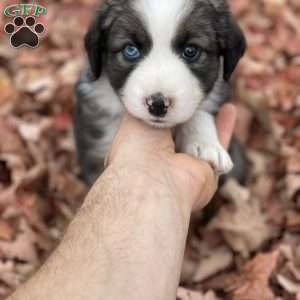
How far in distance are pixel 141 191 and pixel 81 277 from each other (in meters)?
0.73

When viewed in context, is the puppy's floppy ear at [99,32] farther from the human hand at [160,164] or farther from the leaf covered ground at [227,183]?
the leaf covered ground at [227,183]

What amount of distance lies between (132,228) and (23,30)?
9.31ft

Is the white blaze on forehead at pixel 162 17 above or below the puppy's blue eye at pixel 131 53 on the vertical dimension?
above

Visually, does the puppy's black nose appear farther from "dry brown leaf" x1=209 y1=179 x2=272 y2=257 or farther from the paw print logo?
the paw print logo

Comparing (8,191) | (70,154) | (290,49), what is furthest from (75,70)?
(290,49)

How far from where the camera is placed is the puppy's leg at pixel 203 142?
4.14 metres

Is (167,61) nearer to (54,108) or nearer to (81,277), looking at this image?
(81,277)

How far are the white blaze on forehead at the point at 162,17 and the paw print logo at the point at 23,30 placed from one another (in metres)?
1.99

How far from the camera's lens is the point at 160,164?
3826 millimetres

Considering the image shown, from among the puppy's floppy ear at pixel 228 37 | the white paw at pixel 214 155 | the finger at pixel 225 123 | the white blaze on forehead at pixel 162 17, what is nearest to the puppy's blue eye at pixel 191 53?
the white blaze on forehead at pixel 162 17

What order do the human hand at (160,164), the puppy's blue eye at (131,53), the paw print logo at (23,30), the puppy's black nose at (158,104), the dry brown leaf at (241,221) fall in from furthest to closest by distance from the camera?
the paw print logo at (23,30) → the dry brown leaf at (241,221) → the puppy's blue eye at (131,53) → the human hand at (160,164) → the puppy's black nose at (158,104)

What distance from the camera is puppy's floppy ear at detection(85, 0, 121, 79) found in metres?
4.11

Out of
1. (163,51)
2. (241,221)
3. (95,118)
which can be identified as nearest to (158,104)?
(163,51)

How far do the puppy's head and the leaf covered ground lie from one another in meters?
1.38
